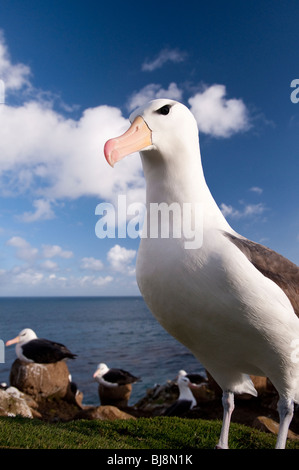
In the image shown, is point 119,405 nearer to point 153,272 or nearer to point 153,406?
point 153,406

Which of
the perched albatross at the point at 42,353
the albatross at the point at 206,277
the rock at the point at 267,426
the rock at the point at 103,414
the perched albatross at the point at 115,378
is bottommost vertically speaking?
the perched albatross at the point at 115,378

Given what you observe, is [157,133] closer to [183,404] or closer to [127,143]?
[127,143]

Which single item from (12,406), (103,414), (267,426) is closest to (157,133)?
(267,426)

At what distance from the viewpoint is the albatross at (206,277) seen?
3.50 m

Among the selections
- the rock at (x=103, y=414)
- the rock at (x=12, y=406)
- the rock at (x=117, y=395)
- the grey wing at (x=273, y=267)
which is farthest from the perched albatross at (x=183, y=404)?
the grey wing at (x=273, y=267)

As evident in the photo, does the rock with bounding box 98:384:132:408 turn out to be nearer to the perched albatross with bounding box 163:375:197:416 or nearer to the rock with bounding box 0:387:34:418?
the perched albatross with bounding box 163:375:197:416

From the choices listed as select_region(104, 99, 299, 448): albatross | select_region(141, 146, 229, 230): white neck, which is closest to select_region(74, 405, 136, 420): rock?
select_region(104, 99, 299, 448): albatross

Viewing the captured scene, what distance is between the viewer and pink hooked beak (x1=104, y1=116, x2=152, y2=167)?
3799mm

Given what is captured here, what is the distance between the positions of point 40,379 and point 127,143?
11.6 meters

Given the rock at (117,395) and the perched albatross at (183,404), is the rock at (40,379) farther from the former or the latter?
the perched albatross at (183,404)

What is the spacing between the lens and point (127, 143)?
3.82 metres

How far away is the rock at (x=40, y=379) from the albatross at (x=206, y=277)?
10.4 metres
